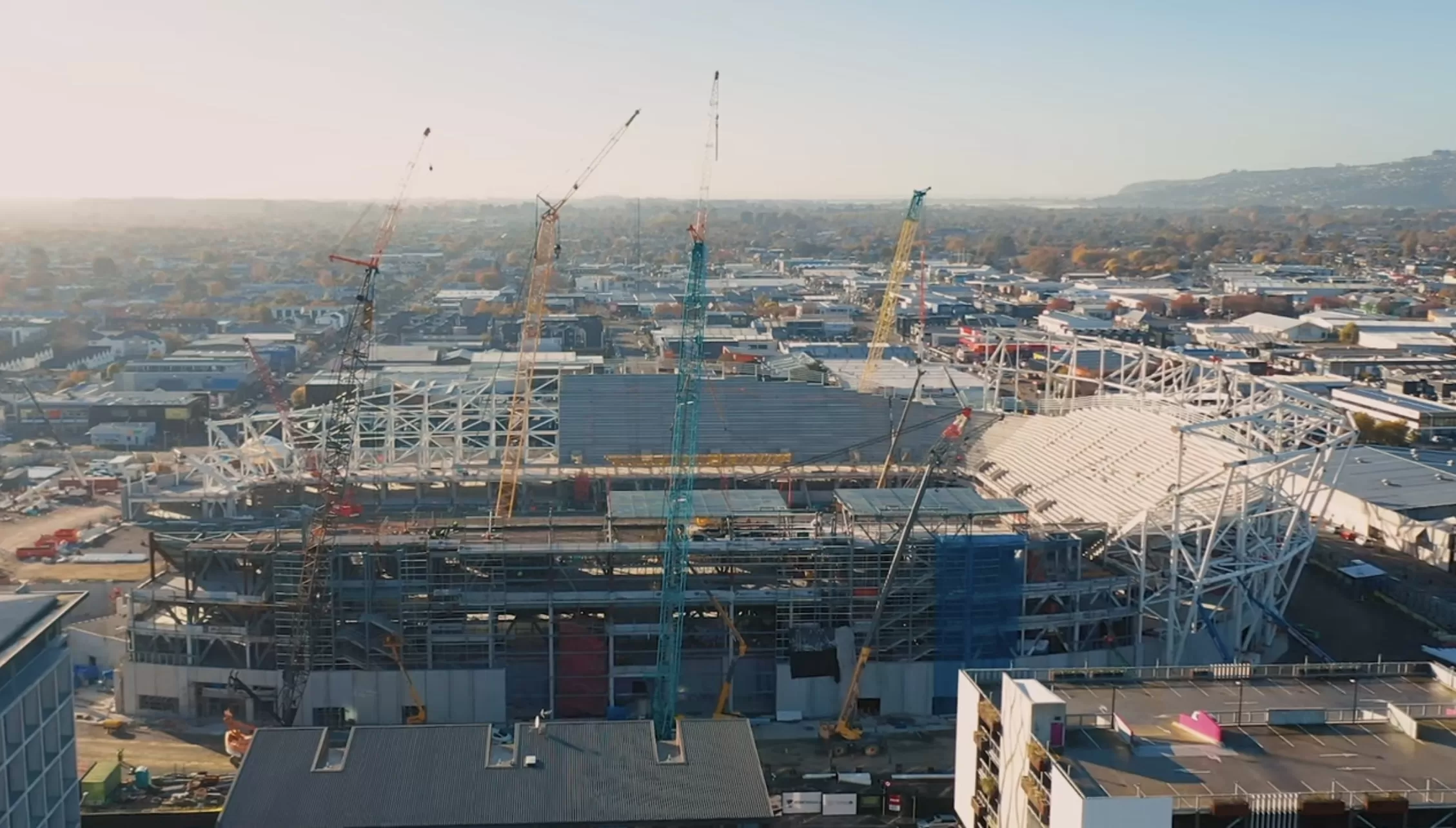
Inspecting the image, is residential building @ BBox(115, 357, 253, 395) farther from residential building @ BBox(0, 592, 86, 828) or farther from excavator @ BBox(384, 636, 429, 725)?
residential building @ BBox(0, 592, 86, 828)

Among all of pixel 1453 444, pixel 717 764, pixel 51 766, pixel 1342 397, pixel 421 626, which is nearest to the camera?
pixel 51 766

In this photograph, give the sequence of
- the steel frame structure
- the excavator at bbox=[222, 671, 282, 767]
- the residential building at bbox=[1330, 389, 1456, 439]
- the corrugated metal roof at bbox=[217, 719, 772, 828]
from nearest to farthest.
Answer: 1. the corrugated metal roof at bbox=[217, 719, 772, 828]
2. the excavator at bbox=[222, 671, 282, 767]
3. the steel frame structure
4. the residential building at bbox=[1330, 389, 1456, 439]

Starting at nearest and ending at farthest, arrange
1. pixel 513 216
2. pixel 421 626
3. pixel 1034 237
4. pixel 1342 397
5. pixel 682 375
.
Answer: pixel 421 626 < pixel 682 375 < pixel 1342 397 < pixel 1034 237 < pixel 513 216

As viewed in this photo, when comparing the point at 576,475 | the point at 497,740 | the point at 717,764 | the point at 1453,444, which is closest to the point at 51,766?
the point at 497,740

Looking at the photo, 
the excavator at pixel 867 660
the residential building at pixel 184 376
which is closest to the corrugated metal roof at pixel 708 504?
the excavator at pixel 867 660

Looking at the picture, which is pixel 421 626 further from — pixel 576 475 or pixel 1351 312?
pixel 1351 312

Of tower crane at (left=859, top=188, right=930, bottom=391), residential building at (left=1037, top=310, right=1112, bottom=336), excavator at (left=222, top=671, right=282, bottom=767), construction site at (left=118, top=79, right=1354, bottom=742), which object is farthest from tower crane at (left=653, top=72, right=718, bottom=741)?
residential building at (left=1037, top=310, right=1112, bottom=336)

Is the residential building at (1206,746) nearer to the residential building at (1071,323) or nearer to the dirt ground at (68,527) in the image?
the dirt ground at (68,527)

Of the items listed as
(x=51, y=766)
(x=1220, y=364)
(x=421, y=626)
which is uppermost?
(x=1220, y=364)
